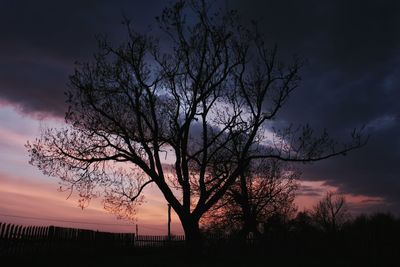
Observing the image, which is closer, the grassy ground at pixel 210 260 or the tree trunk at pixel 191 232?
the grassy ground at pixel 210 260

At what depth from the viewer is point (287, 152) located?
84.0 ft

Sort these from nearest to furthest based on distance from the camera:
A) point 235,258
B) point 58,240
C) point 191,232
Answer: point 58,240, point 191,232, point 235,258

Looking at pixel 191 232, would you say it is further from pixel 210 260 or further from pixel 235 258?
pixel 235 258

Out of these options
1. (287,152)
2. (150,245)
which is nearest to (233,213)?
(150,245)

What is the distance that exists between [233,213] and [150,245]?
475 inches

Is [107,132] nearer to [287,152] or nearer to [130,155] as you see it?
[130,155]

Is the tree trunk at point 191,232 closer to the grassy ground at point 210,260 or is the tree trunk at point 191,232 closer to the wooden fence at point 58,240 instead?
the grassy ground at point 210,260

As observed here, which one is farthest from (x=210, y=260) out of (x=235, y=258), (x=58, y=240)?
(x=58, y=240)

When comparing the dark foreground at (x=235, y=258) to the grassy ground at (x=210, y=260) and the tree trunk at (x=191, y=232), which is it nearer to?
the grassy ground at (x=210, y=260)

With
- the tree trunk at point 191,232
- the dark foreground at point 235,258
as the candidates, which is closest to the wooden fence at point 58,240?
the dark foreground at point 235,258

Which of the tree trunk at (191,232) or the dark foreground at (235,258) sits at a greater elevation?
the tree trunk at (191,232)


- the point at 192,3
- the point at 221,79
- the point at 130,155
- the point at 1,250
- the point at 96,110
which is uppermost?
the point at 192,3

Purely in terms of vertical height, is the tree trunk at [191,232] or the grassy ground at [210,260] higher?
the tree trunk at [191,232]

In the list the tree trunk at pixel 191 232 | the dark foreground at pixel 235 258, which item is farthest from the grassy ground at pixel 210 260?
the tree trunk at pixel 191 232
